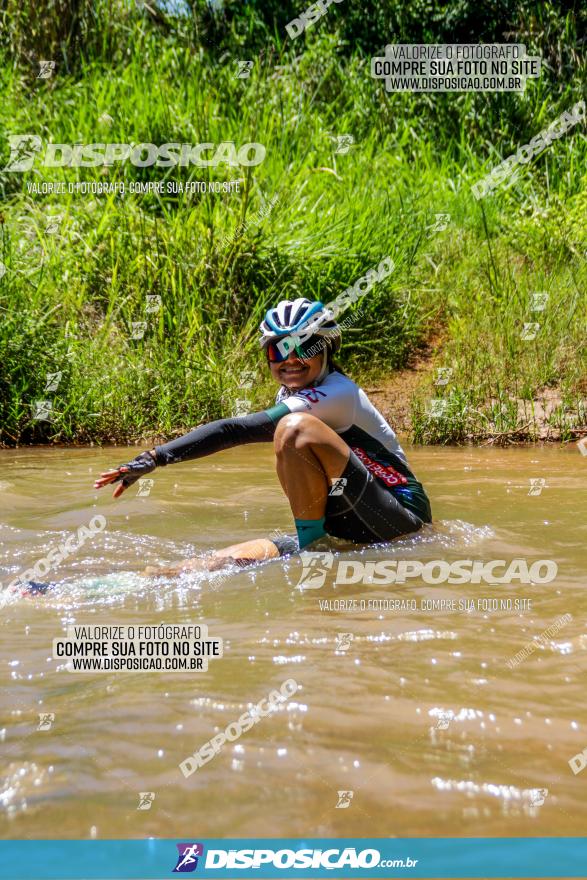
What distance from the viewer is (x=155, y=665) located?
3.19 metres

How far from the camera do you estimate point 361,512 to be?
4.40 meters

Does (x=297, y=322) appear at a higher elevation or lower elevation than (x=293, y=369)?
higher

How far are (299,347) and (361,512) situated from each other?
72cm

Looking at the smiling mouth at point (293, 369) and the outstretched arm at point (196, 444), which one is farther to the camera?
the smiling mouth at point (293, 369)

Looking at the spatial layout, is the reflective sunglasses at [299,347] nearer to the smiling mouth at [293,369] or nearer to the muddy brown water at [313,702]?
the smiling mouth at [293,369]

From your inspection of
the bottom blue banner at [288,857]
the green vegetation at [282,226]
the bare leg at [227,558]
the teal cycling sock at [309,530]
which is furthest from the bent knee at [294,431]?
the green vegetation at [282,226]

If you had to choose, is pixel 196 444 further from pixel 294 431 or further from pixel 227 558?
pixel 227 558

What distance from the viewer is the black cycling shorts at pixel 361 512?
4.32 meters

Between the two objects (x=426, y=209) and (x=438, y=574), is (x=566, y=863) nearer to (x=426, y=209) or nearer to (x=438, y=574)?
(x=438, y=574)

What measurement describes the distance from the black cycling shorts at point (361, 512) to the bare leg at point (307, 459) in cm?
6

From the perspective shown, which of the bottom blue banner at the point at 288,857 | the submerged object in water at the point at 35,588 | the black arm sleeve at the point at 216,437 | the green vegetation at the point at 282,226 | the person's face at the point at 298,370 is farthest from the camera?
the green vegetation at the point at 282,226

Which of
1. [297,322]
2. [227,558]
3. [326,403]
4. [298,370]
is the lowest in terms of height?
[227,558]

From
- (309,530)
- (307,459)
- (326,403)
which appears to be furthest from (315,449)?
(309,530)

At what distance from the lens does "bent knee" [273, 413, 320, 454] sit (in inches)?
163
